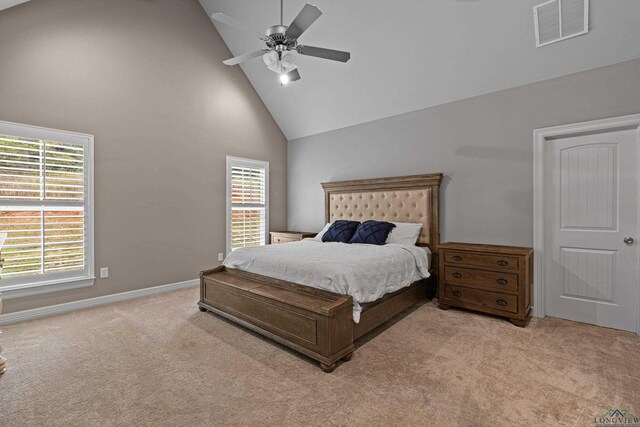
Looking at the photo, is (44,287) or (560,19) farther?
(44,287)

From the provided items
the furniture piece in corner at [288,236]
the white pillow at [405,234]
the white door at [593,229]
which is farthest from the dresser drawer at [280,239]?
the white door at [593,229]

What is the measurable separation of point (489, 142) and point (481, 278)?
5.48 ft

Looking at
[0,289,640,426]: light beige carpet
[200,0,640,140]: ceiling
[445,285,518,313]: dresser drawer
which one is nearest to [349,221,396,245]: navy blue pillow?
[445,285,518,313]: dresser drawer

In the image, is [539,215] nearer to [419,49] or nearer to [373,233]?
[373,233]

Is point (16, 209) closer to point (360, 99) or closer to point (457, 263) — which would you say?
point (360, 99)

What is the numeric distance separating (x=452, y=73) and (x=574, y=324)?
3119mm

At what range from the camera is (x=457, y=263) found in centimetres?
354

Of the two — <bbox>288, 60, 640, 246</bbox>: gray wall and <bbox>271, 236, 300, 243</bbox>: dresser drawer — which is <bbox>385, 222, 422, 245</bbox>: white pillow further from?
<bbox>271, 236, 300, 243</bbox>: dresser drawer

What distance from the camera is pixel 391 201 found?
4570mm

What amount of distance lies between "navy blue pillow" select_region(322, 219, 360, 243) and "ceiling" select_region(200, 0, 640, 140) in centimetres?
179

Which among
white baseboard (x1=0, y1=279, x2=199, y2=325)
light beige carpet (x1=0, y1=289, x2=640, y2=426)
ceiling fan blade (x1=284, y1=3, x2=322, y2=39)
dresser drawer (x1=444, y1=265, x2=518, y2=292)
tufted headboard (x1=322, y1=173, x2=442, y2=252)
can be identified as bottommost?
light beige carpet (x1=0, y1=289, x2=640, y2=426)

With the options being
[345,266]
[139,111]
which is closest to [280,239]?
[139,111]

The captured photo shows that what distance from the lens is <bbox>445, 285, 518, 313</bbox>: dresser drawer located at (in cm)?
318

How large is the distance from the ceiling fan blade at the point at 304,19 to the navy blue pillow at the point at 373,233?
2.44 m
